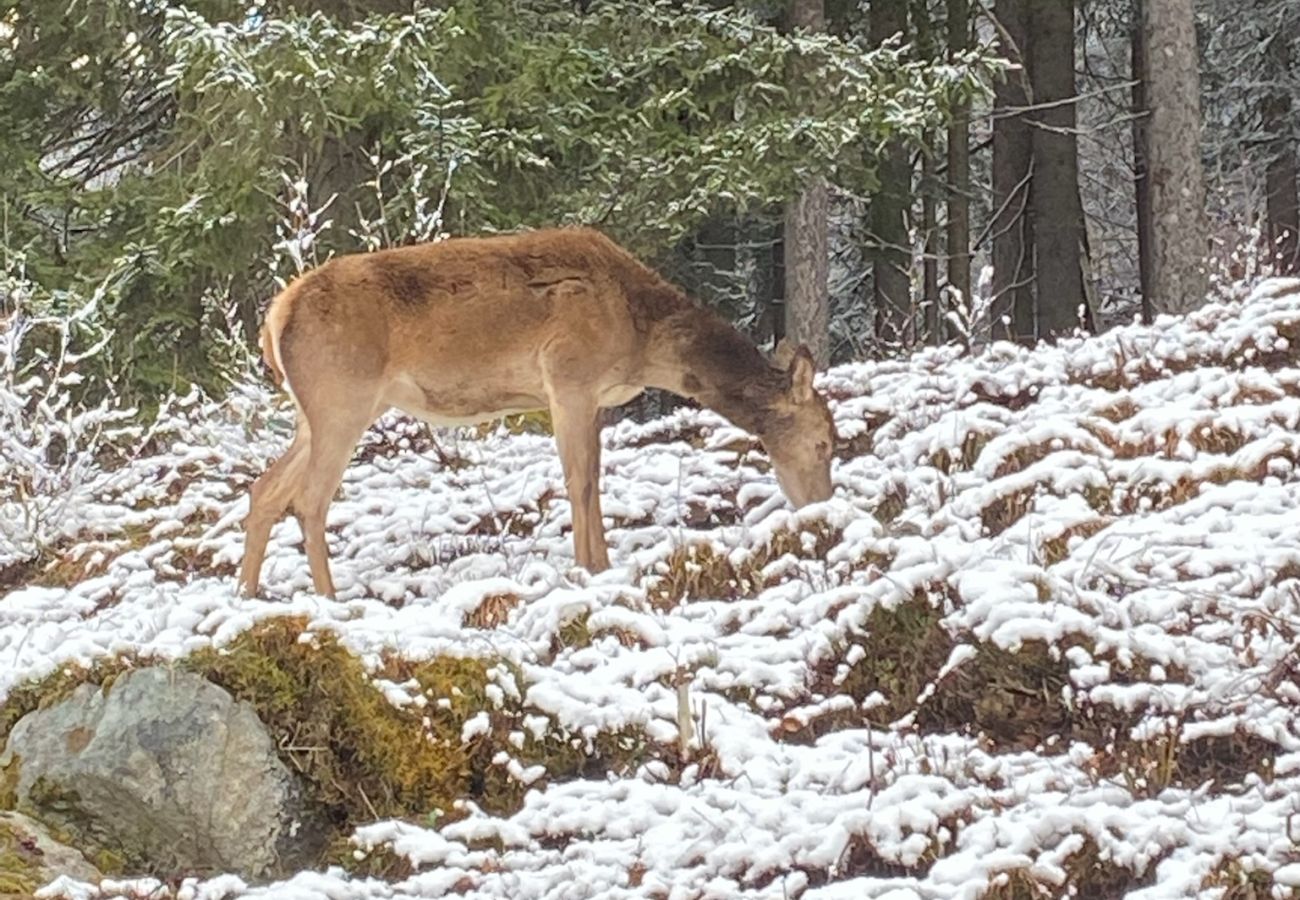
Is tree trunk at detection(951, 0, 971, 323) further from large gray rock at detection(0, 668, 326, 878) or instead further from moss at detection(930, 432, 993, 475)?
large gray rock at detection(0, 668, 326, 878)

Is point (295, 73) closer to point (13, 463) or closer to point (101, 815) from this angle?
point (13, 463)

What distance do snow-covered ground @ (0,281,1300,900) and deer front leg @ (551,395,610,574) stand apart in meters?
0.16

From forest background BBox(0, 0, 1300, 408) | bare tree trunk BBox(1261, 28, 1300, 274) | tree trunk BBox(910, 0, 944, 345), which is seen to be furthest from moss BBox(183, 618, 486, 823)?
bare tree trunk BBox(1261, 28, 1300, 274)

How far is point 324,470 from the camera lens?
772cm

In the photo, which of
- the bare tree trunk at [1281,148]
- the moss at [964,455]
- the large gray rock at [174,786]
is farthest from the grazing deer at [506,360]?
the bare tree trunk at [1281,148]

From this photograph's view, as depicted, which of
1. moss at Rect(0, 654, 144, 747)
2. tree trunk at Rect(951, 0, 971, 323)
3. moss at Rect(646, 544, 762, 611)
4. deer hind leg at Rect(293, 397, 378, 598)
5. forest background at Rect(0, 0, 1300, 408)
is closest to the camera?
moss at Rect(0, 654, 144, 747)

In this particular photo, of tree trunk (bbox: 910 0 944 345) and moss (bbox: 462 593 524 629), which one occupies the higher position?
tree trunk (bbox: 910 0 944 345)

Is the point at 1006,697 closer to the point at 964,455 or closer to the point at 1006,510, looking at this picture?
the point at 1006,510

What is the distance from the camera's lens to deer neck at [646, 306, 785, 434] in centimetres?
870

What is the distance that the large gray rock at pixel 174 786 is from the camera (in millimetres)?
5328

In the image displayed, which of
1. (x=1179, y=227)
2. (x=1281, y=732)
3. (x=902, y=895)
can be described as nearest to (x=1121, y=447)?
(x=1281, y=732)

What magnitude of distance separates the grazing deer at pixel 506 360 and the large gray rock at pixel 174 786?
211cm

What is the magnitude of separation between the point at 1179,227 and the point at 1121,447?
27.9 feet

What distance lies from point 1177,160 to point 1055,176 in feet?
11.5
